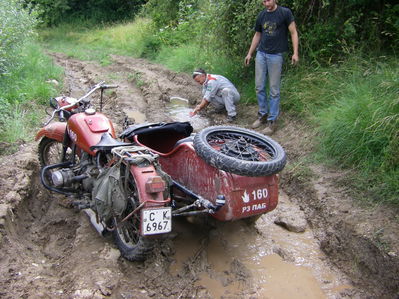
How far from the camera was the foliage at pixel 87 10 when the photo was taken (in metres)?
30.0

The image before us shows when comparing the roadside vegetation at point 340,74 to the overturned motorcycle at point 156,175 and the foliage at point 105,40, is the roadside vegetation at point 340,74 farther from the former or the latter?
the foliage at point 105,40

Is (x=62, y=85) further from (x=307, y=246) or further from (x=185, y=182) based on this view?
(x=307, y=246)

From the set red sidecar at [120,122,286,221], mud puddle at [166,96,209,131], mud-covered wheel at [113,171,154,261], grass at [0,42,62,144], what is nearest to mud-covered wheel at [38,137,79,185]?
grass at [0,42,62,144]

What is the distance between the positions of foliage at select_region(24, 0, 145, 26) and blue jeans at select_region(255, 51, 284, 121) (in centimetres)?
2443

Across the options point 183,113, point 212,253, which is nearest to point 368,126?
point 212,253

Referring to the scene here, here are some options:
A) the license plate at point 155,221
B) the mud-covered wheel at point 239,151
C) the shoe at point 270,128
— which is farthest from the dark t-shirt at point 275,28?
the license plate at point 155,221

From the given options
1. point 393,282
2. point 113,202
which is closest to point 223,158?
point 113,202

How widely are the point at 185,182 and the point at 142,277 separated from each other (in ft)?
3.33

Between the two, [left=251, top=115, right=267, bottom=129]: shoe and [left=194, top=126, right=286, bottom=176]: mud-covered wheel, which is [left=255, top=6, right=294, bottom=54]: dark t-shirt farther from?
[left=194, top=126, right=286, bottom=176]: mud-covered wheel

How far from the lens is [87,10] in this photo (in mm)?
31312

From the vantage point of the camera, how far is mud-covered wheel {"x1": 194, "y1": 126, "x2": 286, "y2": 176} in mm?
3535

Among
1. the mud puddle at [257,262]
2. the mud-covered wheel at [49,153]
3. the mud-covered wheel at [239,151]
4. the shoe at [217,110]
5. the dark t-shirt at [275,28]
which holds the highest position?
the dark t-shirt at [275,28]

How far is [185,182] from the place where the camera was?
4133 millimetres

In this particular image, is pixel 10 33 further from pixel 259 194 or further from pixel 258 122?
pixel 259 194
